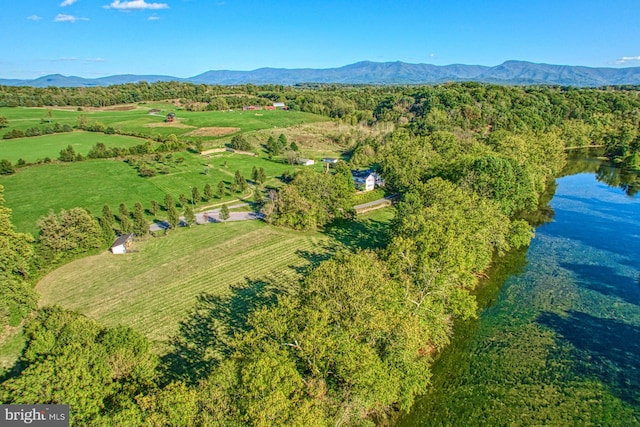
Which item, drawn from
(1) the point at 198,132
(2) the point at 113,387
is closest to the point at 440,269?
(2) the point at 113,387

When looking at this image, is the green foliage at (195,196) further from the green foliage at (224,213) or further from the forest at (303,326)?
the forest at (303,326)

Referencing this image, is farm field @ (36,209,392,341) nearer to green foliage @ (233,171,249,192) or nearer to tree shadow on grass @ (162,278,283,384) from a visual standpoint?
tree shadow on grass @ (162,278,283,384)

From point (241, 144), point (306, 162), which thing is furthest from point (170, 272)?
point (241, 144)

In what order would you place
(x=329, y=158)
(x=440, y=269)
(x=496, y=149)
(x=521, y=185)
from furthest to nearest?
(x=329, y=158)
(x=496, y=149)
(x=521, y=185)
(x=440, y=269)

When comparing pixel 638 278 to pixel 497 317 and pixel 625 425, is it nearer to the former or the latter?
pixel 497 317

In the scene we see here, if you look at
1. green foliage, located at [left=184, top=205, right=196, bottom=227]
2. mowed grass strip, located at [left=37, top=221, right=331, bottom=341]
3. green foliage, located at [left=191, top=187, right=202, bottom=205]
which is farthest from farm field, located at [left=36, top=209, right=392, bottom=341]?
green foliage, located at [left=191, top=187, right=202, bottom=205]
